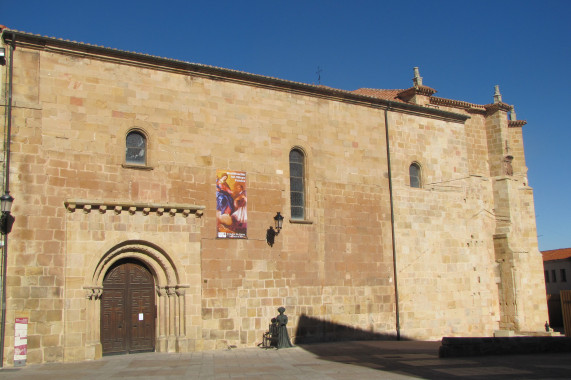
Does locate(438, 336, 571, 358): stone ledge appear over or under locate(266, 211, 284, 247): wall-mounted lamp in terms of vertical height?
under

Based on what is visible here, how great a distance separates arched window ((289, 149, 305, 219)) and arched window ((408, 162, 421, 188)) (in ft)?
15.8

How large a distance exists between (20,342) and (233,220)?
6438 mm

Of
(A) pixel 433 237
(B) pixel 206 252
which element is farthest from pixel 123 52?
(A) pixel 433 237

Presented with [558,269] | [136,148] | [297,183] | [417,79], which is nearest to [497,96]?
[417,79]

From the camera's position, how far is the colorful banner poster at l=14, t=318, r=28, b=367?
13.2 m

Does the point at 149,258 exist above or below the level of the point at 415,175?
below

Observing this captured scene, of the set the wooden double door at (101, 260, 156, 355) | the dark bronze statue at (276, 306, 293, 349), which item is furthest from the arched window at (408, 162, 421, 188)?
the wooden double door at (101, 260, 156, 355)

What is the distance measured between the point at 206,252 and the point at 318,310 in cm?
425

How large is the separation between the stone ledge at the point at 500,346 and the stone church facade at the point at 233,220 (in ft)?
15.8

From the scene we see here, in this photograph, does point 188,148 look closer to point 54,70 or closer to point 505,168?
point 54,70

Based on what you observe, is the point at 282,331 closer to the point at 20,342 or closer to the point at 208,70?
the point at 20,342

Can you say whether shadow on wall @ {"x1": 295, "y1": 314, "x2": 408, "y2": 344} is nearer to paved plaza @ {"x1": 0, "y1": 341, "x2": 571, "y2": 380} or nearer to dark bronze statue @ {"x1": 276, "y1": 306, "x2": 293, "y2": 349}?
dark bronze statue @ {"x1": 276, "y1": 306, "x2": 293, "y2": 349}

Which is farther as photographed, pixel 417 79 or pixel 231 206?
pixel 417 79

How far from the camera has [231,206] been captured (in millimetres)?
16797
